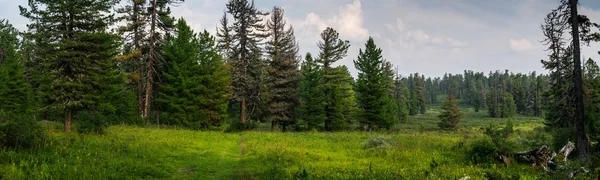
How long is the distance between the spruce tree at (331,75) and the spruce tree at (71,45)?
27.4 metres

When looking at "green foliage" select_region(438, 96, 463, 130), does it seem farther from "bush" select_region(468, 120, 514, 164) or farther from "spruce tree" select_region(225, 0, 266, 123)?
"bush" select_region(468, 120, 514, 164)

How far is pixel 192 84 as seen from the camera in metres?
32.7

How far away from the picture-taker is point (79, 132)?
64.6 feet

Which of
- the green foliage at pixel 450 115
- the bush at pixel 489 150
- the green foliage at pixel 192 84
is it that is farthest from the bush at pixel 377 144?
the green foliage at pixel 450 115

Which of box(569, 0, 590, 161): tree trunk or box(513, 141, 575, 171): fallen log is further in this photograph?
box(569, 0, 590, 161): tree trunk

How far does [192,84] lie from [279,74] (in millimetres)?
11263

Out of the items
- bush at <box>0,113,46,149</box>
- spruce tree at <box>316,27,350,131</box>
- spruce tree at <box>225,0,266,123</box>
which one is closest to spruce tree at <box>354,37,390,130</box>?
spruce tree at <box>316,27,350,131</box>

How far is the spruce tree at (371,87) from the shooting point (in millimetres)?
45406

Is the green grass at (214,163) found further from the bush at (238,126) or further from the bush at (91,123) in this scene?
the bush at (238,126)

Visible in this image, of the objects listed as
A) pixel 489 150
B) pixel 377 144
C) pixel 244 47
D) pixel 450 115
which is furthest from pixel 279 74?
pixel 450 115

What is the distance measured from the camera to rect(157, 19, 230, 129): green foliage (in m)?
32.4

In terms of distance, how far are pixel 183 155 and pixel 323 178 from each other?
814cm

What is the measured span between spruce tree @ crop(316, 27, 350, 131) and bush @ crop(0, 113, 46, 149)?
33.3m

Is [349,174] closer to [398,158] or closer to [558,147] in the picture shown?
[398,158]
